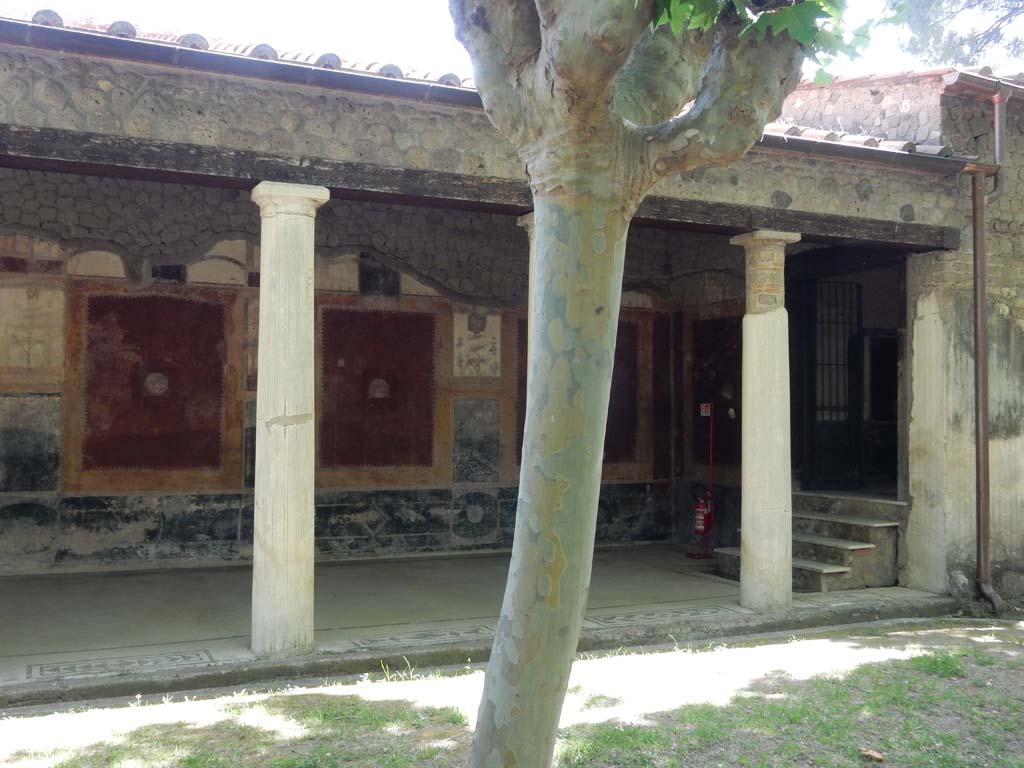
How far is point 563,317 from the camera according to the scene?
2.89m

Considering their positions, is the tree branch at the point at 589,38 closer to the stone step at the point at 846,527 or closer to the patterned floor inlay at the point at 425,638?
the patterned floor inlay at the point at 425,638

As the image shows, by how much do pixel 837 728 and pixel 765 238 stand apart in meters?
4.15

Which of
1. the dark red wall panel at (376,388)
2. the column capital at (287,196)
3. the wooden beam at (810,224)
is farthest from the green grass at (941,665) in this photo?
the dark red wall panel at (376,388)

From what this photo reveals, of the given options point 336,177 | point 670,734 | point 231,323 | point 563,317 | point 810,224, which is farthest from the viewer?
point 231,323

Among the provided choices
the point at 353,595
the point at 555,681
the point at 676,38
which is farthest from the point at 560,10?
the point at 353,595

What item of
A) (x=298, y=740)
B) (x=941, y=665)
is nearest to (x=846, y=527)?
(x=941, y=665)

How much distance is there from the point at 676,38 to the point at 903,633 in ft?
17.8

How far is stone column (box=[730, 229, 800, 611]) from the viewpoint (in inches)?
300

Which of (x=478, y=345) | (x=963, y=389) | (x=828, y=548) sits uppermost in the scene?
(x=478, y=345)

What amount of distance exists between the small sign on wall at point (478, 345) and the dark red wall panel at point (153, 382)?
7.89ft

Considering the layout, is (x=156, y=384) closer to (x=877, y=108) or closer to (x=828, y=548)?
(x=828, y=548)

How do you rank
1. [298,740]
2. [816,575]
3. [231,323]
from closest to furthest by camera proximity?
[298,740] < [816,575] < [231,323]

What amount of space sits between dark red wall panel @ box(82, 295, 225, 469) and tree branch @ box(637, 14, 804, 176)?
688 centimetres

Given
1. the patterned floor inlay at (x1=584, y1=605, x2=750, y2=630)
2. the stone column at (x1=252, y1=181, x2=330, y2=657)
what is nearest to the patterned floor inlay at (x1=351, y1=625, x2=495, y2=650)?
the stone column at (x1=252, y1=181, x2=330, y2=657)
